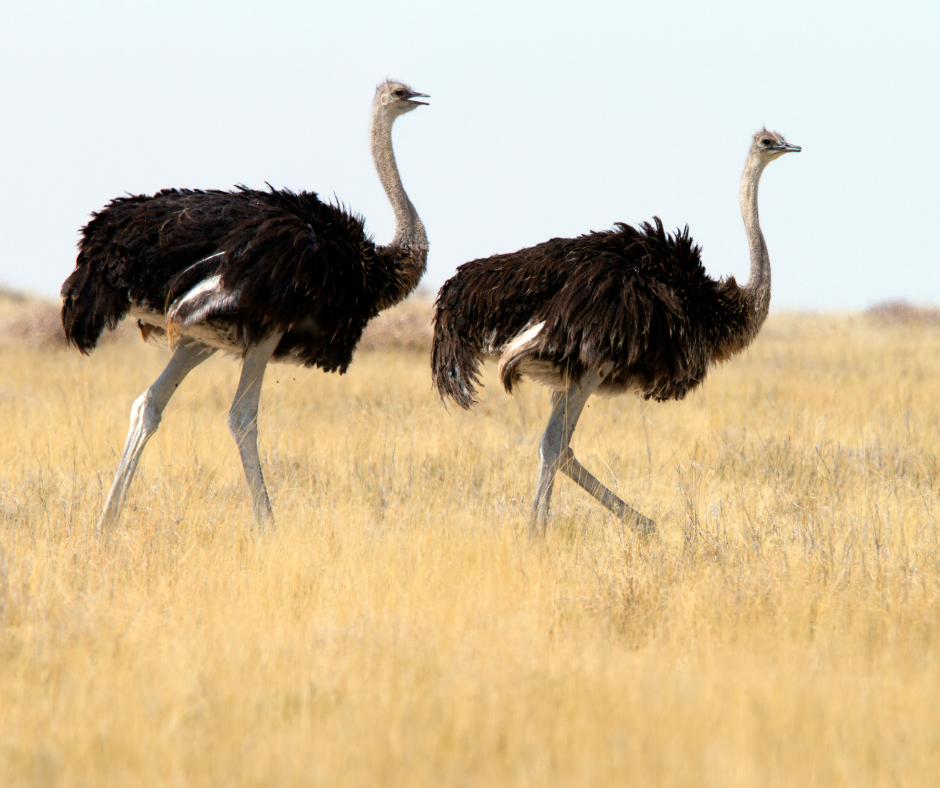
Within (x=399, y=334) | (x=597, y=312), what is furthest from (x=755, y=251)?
(x=399, y=334)

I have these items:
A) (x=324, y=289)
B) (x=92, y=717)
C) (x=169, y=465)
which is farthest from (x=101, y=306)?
(x=92, y=717)

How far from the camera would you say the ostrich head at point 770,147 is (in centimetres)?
662

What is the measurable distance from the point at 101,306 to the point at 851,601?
3646 mm

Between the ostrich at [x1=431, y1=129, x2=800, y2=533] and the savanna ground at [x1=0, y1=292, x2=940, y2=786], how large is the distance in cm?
68

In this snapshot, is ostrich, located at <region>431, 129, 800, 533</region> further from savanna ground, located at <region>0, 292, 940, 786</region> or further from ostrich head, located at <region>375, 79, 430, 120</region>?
ostrich head, located at <region>375, 79, 430, 120</region>

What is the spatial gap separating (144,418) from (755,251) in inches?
141

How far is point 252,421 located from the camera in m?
5.55

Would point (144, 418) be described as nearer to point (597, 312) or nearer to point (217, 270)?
point (217, 270)

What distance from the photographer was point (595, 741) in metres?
2.78

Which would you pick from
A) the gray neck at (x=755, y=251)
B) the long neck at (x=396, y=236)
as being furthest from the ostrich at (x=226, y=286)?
the gray neck at (x=755, y=251)

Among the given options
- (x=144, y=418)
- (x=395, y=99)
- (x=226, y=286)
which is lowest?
(x=144, y=418)

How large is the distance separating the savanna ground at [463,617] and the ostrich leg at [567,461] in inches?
5.8

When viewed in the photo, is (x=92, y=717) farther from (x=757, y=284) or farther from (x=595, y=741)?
(x=757, y=284)

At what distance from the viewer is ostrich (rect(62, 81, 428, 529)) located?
201 inches
